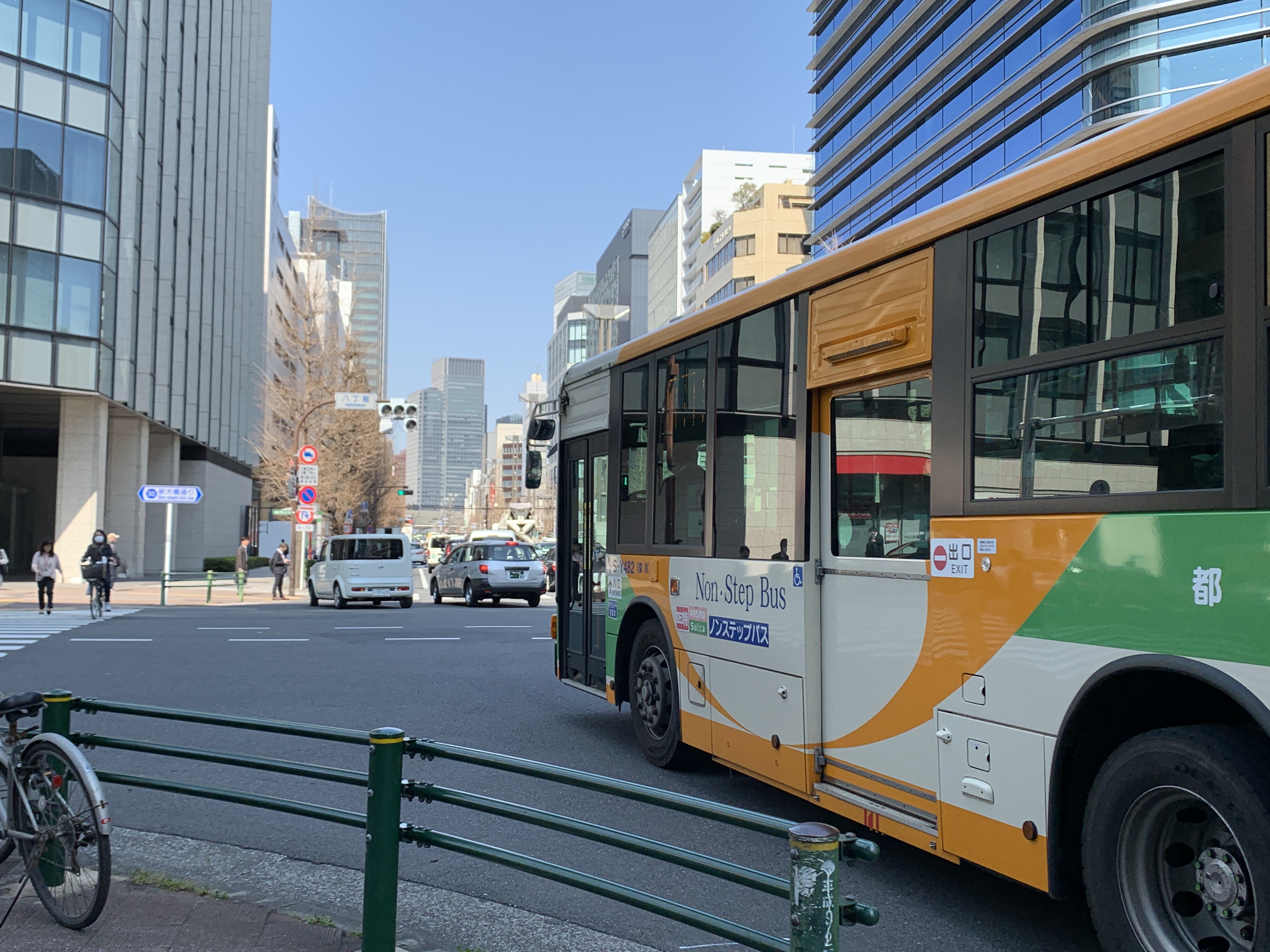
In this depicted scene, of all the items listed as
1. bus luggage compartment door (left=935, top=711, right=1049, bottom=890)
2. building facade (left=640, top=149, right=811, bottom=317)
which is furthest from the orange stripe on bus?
building facade (left=640, top=149, right=811, bottom=317)

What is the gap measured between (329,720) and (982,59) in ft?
154

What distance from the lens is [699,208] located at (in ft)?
335

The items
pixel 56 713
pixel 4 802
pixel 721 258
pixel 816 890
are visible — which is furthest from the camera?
pixel 721 258

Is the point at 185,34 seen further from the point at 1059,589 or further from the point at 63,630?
the point at 1059,589

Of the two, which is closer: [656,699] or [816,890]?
[816,890]

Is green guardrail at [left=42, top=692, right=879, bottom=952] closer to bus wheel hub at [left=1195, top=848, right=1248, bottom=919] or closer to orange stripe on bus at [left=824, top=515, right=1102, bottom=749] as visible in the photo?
orange stripe on bus at [left=824, top=515, right=1102, bottom=749]

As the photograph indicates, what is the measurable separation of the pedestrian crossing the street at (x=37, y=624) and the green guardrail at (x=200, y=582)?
216cm

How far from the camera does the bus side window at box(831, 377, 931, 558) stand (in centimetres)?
480

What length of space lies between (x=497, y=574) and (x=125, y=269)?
56.6 ft

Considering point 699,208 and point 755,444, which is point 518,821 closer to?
point 755,444

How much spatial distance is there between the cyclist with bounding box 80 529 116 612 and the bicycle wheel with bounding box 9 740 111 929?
1827cm

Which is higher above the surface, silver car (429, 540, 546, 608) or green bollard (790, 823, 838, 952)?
green bollard (790, 823, 838, 952)

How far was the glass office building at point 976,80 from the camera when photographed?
3591 cm

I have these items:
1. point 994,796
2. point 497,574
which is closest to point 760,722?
point 994,796
